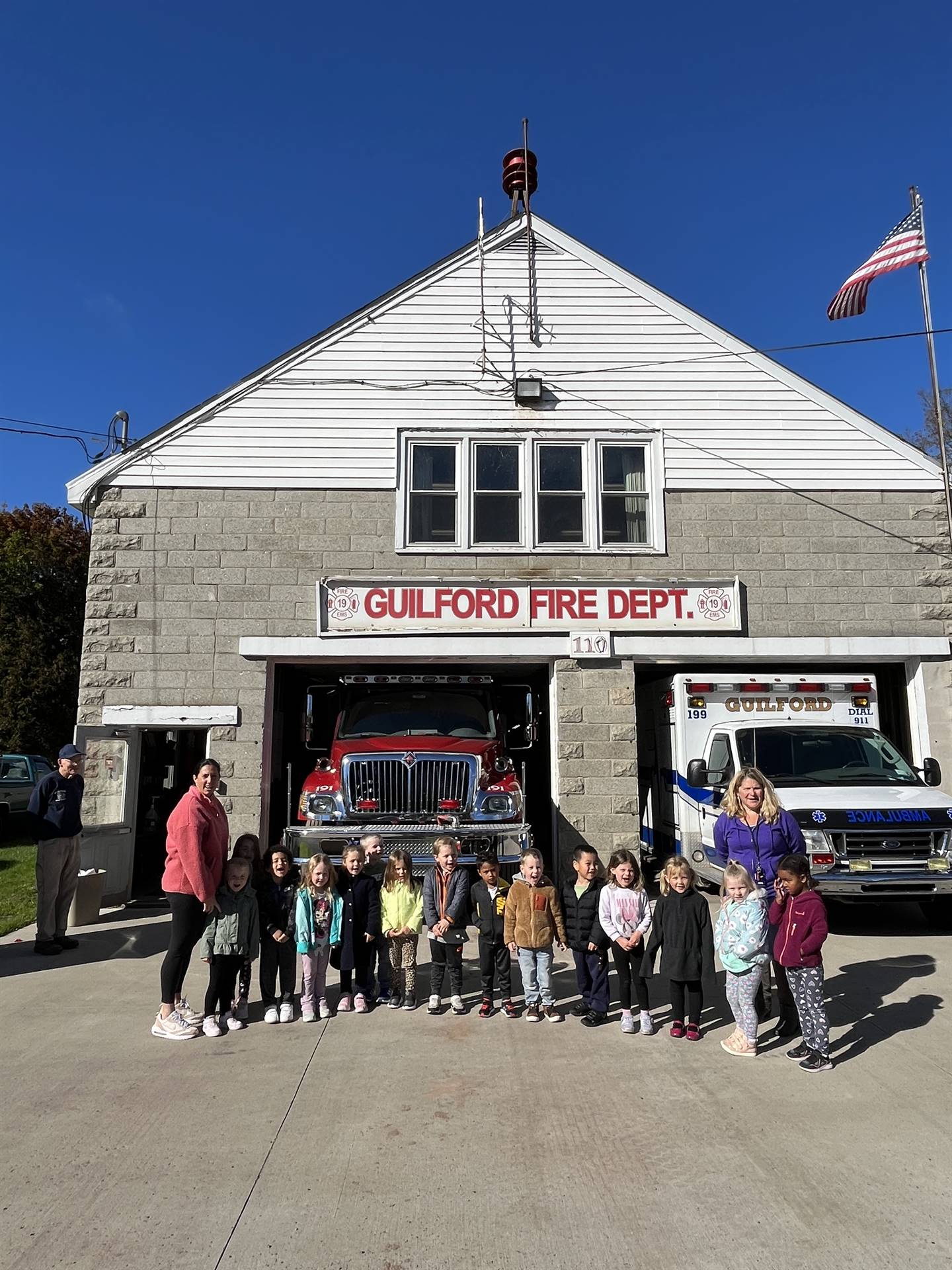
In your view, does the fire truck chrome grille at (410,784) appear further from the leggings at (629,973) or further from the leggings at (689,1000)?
the leggings at (689,1000)

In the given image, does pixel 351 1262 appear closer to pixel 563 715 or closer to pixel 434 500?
pixel 563 715

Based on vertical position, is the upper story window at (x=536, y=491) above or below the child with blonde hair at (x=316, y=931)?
above

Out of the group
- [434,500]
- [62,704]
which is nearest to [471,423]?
[434,500]

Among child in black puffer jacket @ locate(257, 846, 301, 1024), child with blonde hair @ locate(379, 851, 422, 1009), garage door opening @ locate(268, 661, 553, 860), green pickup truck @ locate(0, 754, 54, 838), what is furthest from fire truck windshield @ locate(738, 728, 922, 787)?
green pickup truck @ locate(0, 754, 54, 838)

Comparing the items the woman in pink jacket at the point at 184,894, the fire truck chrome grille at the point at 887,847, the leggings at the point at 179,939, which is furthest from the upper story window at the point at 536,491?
the leggings at the point at 179,939

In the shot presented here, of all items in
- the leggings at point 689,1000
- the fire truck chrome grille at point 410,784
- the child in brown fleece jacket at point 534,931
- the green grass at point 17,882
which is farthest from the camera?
the green grass at point 17,882

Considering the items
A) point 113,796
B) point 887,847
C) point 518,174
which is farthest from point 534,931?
point 518,174

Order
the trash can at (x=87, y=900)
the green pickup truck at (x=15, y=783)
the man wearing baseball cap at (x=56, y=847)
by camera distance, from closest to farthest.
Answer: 1. the man wearing baseball cap at (x=56, y=847)
2. the trash can at (x=87, y=900)
3. the green pickup truck at (x=15, y=783)

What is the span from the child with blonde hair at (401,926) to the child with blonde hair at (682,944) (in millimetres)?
1610

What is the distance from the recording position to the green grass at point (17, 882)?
941cm

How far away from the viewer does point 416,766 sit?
892cm

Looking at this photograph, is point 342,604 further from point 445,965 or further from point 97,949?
point 445,965

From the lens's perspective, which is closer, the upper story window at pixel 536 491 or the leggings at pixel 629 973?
Result: the leggings at pixel 629 973

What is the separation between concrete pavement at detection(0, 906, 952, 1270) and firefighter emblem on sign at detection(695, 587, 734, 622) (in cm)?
555
